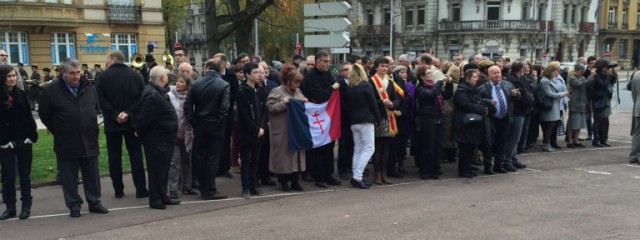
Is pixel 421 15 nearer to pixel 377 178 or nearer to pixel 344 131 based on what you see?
pixel 344 131

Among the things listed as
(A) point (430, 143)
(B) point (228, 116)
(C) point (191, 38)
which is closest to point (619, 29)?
(C) point (191, 38)

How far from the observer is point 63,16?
30547 millimetres

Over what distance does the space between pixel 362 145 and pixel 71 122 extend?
4.13 meters

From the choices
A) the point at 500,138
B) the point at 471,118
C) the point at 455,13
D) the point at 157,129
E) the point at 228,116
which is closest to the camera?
the point at 157,129

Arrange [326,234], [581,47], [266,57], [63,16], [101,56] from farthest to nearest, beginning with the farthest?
1. [581,47]
2. [266,57]
3. [101,56]
4. [63,16]
5. [326,234]

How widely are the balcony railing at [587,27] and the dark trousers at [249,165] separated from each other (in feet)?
211

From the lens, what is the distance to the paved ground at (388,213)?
6051 mm

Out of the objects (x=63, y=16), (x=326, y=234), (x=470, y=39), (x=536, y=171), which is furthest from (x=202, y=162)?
(x=470, y=39)

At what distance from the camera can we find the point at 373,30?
64.9m

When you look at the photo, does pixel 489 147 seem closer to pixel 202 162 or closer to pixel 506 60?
pixel 506 60

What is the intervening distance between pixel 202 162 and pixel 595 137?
9.48 meters

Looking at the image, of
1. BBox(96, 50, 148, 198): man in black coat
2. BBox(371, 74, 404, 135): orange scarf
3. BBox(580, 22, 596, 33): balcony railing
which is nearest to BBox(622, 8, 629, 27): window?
BBox(580, 22, 596, 33): balcony railing

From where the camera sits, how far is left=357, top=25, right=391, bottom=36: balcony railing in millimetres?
63709

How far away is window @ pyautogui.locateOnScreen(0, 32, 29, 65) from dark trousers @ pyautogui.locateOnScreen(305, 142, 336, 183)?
1065 inches
